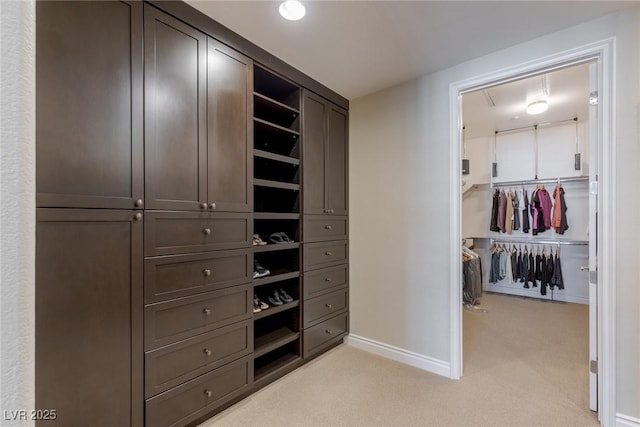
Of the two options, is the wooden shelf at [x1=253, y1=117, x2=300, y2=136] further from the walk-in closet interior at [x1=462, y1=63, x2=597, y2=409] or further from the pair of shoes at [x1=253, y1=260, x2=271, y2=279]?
the walk-in closet interior at [x1=462, y1=63, x2=597, y2=409]

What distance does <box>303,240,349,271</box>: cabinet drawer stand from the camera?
8.33 feet

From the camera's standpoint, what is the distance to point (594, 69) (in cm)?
189

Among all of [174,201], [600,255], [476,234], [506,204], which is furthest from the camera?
[476,234]

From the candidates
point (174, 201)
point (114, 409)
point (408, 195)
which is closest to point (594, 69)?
point (408, 195)

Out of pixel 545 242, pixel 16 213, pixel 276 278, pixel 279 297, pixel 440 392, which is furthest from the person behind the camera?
pixel 545 242

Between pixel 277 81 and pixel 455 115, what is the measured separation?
4.73 ft

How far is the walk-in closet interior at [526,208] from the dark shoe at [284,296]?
217cm

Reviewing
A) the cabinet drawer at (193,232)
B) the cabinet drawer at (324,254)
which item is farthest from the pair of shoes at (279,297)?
the cabinet drawer at (193,232)

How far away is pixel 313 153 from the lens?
259 cm

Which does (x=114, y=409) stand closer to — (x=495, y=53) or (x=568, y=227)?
(x=495, y=53)

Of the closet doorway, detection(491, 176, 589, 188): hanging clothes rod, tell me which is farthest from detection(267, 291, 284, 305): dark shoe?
detection(491, 176, 589, 188): hanging clothes rod

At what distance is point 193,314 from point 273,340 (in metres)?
0.80

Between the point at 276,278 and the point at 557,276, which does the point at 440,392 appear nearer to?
the point at 276,278

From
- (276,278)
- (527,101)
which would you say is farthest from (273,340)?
(527,101)
